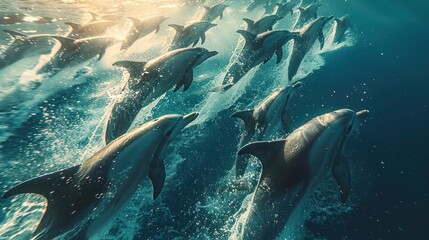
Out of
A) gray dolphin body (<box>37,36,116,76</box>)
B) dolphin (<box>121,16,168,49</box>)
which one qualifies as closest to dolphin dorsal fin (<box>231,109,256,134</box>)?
gray dolphin body (<box>37,36,116,76</box>)

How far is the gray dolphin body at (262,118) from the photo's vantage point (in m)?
6.66

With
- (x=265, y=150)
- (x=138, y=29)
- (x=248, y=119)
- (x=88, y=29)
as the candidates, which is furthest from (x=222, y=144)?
(x=88, y=29)

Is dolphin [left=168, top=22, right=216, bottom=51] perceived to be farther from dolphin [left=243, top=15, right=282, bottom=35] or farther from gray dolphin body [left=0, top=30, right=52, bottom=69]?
gray dolphin body [left=0, top=30, right=52, bottom=69]

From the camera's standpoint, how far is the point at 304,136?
4.75 m

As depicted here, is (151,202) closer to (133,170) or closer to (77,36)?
(133,170)

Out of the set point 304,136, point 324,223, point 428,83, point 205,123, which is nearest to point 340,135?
point 304,136

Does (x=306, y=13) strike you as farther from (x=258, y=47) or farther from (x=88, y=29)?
(x=88, y=29)

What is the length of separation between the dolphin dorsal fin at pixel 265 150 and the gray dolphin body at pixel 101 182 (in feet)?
4.78

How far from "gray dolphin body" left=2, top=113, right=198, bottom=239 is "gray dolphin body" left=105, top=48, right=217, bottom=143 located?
2002 mm

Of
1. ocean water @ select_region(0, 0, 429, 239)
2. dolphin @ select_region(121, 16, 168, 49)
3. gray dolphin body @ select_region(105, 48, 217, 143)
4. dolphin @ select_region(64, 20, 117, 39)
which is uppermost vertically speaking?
dolphin @ select_region(64, 20, 117, 39)

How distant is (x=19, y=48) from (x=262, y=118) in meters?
10.6

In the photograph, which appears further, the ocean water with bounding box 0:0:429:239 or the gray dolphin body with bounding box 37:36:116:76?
the gray dolphin body with bounding box 37:36:116:76

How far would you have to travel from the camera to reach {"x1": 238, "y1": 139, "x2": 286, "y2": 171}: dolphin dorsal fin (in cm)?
A: 457

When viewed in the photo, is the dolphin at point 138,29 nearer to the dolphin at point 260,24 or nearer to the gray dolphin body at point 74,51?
the gray dolphin body at point 74,51
